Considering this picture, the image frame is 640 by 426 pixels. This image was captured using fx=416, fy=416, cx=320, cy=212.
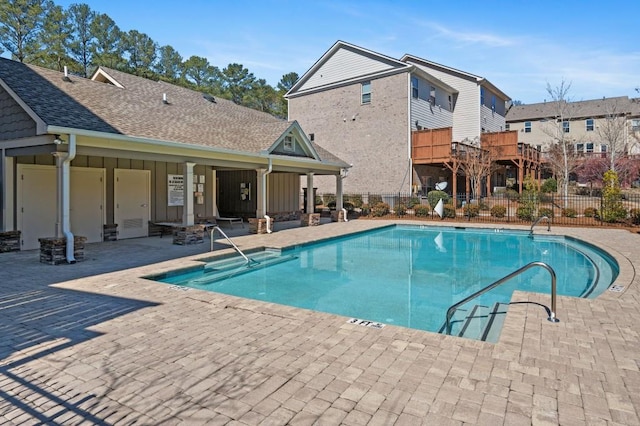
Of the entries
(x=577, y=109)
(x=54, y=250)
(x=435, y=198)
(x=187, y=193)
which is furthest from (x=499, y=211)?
(x=577, y=109)

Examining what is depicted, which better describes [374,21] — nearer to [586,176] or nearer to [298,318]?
[298,318]

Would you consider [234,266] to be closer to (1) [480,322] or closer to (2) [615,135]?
(1) [480,322]

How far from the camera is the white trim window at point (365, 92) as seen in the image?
27.0 meters

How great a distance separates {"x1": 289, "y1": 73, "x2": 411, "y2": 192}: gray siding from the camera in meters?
25.8

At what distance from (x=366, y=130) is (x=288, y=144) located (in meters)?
11.7

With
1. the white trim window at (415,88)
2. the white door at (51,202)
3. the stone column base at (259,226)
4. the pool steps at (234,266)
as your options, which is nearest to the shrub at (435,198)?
the white trim window at (415,88)

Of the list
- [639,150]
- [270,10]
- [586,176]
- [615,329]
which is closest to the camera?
[615,329]

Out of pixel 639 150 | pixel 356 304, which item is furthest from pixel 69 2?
pixel 639 150

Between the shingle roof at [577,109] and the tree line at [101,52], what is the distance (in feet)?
88.5

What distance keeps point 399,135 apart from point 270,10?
13.2 metres

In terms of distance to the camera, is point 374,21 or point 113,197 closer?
point 113,197

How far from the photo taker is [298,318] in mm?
5547

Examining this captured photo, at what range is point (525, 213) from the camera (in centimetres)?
1981

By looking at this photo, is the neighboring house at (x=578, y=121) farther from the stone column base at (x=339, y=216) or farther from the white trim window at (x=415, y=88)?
the stone column base at (x=339, y=216)
